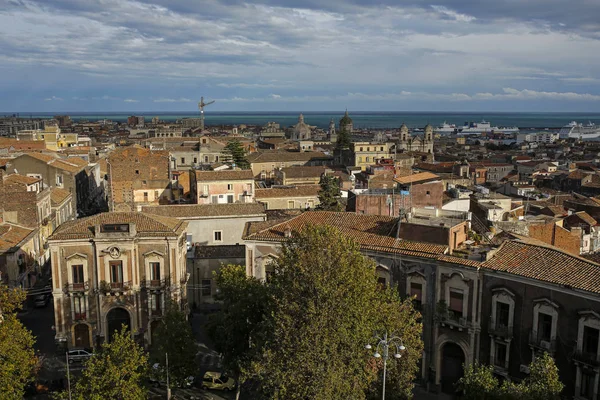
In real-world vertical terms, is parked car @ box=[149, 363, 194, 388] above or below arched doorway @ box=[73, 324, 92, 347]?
above

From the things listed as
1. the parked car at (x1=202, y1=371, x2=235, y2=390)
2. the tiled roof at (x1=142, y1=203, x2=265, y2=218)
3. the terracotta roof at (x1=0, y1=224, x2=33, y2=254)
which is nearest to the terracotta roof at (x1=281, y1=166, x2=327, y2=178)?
the tiled roof at (x1=142, y1=203, x2=265, y2=218)

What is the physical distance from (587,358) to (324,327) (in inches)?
472

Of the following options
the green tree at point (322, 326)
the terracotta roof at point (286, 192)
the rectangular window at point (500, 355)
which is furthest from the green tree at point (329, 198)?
the green tree at point (322, 326)

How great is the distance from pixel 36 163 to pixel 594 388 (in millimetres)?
56349

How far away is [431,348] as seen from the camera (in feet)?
95.7

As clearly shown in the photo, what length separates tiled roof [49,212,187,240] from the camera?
33125 mm

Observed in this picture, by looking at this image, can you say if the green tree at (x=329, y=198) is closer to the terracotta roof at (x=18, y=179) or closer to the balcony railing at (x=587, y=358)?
the balcony railing at (x=587, y=358)

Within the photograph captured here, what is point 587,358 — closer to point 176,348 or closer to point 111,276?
point 176,348

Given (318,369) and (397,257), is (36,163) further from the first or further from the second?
(318,369)

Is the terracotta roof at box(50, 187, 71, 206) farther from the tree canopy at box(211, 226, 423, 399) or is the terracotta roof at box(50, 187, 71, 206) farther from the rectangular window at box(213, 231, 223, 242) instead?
the tree canopy at box(211, 226, 423, 399)

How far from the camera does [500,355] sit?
27.4 meters

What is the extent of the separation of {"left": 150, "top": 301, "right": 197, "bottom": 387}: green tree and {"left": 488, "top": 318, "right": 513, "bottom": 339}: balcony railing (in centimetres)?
1441

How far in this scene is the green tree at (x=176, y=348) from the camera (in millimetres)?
27219

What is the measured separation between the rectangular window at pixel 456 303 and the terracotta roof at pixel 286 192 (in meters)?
32.2
